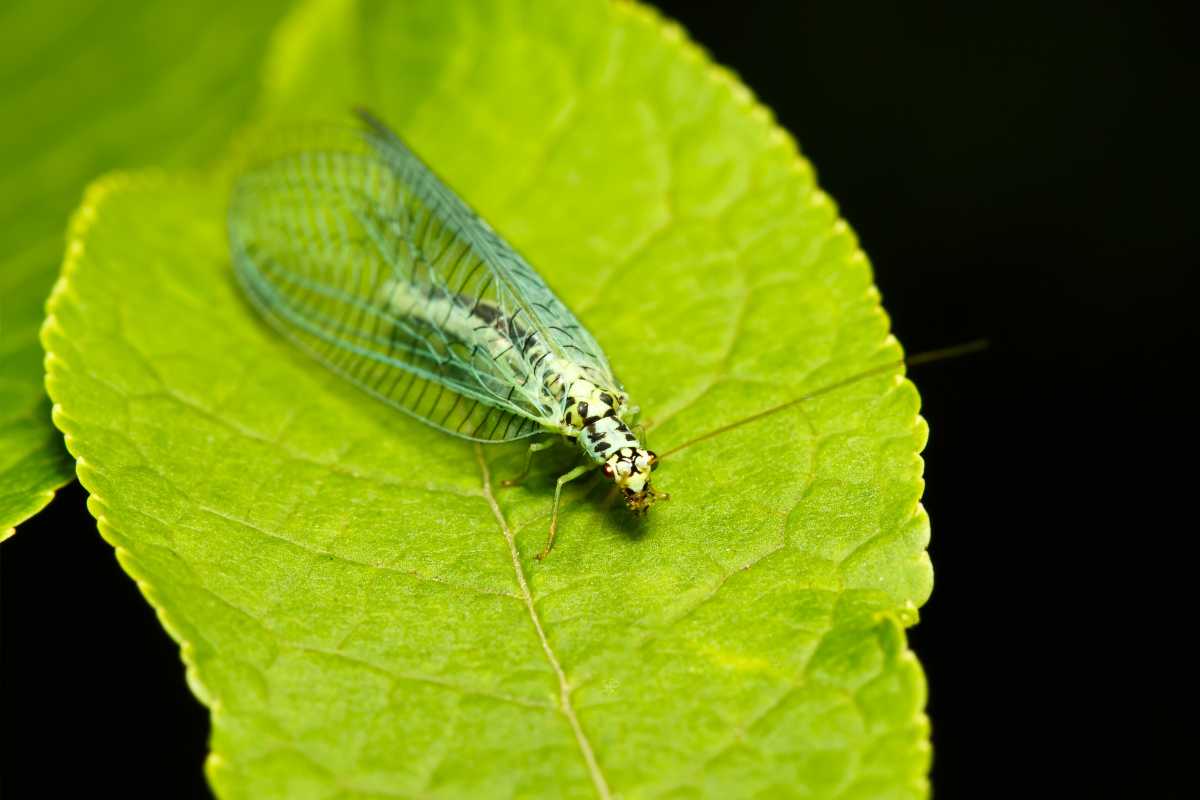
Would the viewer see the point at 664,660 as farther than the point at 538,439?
No

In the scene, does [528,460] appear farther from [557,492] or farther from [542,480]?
[557,492]

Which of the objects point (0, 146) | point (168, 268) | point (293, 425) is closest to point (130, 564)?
point (293, 425)

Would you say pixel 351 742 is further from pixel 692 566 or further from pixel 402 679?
pixel 692 566

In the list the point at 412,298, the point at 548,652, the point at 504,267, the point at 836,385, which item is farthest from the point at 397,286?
the point at 548,652

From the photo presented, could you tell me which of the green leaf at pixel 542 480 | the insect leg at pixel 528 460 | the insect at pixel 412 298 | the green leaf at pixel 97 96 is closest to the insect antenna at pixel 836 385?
the green leaf at pixel 542 480

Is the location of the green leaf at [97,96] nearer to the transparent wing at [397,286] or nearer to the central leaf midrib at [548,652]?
the transparent wing at [397,286]
